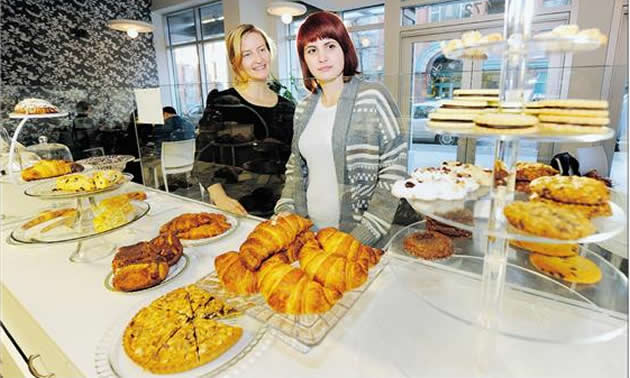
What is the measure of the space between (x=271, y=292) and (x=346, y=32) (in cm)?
72

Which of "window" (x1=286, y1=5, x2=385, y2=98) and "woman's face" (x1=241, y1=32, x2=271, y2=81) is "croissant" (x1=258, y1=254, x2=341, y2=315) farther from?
"window" (x1=286, y1=5, x2=385, y2=98)

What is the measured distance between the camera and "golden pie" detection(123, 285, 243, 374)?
589mm

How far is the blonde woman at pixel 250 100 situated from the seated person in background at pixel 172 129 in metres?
0.16

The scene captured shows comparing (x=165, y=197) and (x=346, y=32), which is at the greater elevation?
(x=346, y=32)

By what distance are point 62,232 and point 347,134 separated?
0.85m

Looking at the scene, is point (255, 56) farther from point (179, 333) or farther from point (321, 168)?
point (179, 333)

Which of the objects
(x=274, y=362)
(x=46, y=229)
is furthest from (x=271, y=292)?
(x=46, y=229)

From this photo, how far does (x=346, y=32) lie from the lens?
0.97 meters

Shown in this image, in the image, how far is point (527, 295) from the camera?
714mm

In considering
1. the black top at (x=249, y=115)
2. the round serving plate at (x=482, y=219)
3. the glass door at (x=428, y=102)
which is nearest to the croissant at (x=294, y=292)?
the round serving plate at (x=482, y=219)

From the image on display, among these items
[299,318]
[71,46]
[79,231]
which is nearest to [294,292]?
[299,318]

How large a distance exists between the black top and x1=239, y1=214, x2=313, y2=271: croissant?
1.63ft

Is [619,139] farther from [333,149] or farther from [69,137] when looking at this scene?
[69,137]

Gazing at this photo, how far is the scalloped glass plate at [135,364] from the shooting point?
23.0 inches
